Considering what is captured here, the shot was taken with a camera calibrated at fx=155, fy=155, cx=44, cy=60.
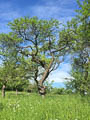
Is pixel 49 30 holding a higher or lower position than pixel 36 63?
higher

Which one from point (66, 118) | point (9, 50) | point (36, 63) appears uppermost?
point (9, 50)

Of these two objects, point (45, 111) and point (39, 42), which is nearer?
point (45, 111)

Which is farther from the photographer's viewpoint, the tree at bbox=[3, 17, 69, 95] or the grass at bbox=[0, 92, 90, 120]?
the tree at bbox=[3, 17, 69, 95]

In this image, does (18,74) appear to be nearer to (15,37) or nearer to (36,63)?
(36,63)

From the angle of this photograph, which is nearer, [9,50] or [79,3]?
[79,3]

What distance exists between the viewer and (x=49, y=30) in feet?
83.1

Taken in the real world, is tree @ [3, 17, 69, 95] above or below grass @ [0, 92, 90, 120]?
above

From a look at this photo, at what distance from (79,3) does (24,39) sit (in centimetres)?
1261

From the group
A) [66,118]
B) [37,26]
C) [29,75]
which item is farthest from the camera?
[29,75]

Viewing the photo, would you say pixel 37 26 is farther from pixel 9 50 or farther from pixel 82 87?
pixel 82 87

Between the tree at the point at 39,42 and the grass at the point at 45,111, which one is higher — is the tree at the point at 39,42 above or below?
above

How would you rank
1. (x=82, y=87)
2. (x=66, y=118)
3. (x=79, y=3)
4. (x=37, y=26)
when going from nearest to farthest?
(x=66, y=118), (x=82, y=87), (x=79, y=3), (x=37, y=26)

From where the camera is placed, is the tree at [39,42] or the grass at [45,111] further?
the tree at [39,42]

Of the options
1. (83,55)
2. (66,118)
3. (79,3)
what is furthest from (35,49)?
(66,118)
